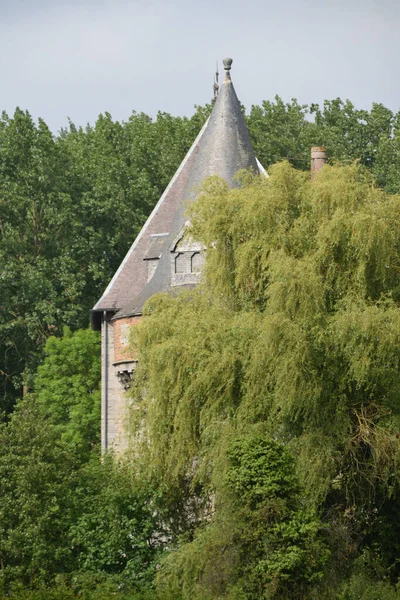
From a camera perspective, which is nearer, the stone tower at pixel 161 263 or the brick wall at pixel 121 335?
the stone tower at pixel 161 263

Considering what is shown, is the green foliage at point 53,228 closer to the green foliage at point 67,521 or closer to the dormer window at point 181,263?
the dormer window at point 181,263

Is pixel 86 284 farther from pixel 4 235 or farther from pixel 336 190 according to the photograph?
pixel 336 190

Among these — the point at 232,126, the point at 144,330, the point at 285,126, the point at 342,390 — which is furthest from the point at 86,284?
the point at 342,390

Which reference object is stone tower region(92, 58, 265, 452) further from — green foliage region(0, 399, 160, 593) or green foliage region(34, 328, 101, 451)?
green foliage region(34, 328, 101, 451)

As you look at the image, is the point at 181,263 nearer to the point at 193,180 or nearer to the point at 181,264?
the point at 181,264

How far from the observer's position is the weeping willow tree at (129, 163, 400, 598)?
75.0ft

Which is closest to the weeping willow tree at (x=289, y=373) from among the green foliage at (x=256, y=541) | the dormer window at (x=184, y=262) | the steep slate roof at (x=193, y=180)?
the green foliage at (x=256, y=541)

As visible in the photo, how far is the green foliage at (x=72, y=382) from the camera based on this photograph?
4528cm

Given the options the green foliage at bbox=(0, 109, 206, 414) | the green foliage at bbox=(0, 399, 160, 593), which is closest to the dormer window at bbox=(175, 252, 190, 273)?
the green foliage at bbox=(0, 399, 160, 593)

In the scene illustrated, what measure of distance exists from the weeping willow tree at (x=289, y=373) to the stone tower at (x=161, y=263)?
22.6ft

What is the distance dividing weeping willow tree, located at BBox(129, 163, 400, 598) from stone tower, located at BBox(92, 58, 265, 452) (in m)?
6.89

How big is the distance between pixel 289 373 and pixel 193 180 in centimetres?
1261

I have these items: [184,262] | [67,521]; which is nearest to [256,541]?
[67,521]

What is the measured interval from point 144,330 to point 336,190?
4.45 meters
